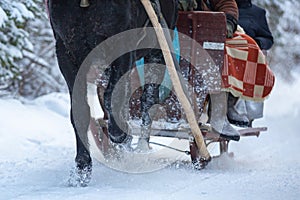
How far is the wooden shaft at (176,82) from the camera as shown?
4.23 meters

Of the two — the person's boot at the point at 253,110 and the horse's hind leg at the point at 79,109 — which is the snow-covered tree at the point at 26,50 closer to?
the horse's hind leg at the point at 79,109

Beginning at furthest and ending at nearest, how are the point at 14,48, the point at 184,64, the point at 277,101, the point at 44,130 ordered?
1. the point at 277,101
2. the point at 14,48
3. the point at 44,130
4. the point at 184,64

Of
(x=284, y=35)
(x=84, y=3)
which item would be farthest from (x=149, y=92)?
(x=284, y=35)

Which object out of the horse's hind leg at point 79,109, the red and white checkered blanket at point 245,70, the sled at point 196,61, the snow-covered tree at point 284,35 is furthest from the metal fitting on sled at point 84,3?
the snow-covered tree at point 284,35

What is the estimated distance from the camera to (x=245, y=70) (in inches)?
206

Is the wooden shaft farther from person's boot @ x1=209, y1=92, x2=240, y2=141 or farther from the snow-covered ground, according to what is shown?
person's boot @ x1=209, y1=92, x2=240, y2=141

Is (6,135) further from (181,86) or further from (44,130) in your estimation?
(181,86)

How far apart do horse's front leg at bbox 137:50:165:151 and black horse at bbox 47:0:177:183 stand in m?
0.44

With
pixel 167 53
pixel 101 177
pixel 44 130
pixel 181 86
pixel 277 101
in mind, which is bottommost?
pixel 277 101

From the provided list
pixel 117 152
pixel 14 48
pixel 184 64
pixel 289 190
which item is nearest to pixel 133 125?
pixel 117 152

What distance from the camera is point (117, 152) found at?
510 cm

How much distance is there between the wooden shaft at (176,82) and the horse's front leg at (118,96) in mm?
266

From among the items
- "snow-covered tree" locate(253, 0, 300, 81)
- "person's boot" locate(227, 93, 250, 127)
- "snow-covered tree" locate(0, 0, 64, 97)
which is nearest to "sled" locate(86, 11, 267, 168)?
"person's boot" locate(227, 93, 250, 127)

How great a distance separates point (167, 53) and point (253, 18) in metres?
2.55
